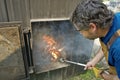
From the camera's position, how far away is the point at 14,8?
2.83 meters

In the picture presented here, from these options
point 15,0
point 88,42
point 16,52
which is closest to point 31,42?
point 16,52

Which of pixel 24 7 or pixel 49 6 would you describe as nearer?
pixel 24 7

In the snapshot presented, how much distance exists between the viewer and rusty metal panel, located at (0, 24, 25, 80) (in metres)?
2.88

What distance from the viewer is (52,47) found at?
3551 millimetres

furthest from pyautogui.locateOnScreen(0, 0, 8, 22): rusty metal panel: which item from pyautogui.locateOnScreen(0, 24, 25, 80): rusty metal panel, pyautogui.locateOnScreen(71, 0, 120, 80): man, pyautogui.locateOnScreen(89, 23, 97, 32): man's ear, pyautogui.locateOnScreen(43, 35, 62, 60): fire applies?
pyautogui.locateOnScreen(89, 23, 97, 32): man's ear

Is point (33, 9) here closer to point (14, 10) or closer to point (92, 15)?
point (14, 10)

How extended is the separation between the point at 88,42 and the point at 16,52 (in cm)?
156

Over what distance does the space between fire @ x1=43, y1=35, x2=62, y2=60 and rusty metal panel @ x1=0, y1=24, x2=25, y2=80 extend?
0.57m

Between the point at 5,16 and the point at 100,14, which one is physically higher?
the point at 100,14

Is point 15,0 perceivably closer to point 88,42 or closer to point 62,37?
point 62,37

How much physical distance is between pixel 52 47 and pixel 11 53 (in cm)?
81

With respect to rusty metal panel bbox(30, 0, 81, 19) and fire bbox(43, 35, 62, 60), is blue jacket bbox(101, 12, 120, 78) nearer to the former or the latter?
rusty metal panel bbox(30, 0, 81, 19)

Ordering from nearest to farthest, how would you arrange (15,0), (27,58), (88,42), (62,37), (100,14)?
(100,14) < (15,0) < (27,58) < (62,37) < (88,42)

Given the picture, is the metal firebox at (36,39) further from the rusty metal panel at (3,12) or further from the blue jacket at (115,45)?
the blue jacket at (115,45)
